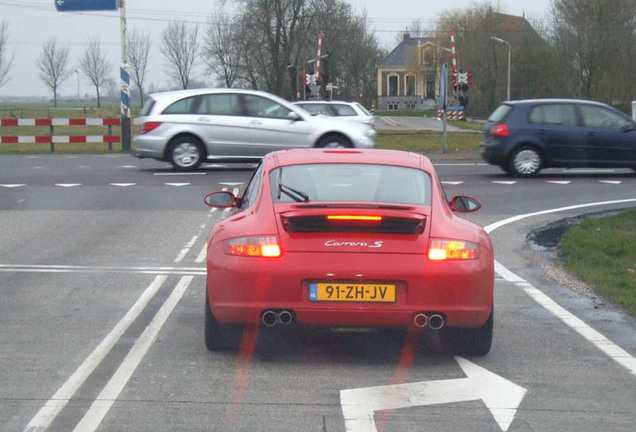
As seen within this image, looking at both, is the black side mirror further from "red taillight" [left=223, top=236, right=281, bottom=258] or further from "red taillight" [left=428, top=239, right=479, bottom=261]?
"red taillight" [left=428, top=239, right=479, bottom=261]

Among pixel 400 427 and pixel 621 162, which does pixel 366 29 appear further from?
pixel 400 427

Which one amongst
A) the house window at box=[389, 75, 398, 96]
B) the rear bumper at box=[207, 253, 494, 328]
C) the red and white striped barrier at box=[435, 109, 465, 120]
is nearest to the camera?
the rear bumper at box=[207, 253, 494, 328]

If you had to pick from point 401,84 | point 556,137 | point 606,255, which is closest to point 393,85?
point 401,84

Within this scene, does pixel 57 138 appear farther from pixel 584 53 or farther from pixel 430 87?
pixel 430 87

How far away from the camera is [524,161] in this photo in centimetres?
2136

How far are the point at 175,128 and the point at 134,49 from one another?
223 feet

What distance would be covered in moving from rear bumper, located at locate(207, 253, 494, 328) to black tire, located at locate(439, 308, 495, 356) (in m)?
0.33

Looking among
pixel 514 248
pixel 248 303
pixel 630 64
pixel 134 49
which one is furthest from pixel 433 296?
pixel 134 49

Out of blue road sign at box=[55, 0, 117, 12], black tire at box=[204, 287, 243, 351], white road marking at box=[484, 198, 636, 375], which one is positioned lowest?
white road marking at box=[484, 198, 636, 375]

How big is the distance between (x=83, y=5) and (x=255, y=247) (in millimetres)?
28416

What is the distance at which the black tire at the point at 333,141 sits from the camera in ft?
71.2

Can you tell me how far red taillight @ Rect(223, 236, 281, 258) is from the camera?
621 centimetres

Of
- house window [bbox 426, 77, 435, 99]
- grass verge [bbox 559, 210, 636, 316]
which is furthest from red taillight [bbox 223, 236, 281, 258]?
house window [bbox 426, 77, 435, 99]

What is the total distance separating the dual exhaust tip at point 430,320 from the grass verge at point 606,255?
2.68 meters
